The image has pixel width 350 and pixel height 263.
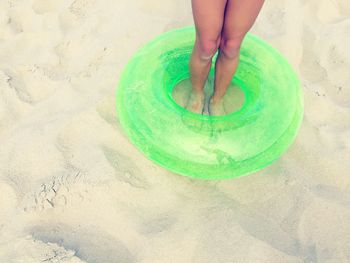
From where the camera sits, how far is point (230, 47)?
194cm

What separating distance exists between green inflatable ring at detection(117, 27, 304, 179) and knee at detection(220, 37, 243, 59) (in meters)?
0.27

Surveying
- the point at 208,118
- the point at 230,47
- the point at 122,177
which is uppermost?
the point at 230,47

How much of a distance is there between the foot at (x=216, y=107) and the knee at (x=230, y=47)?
11.8 inches

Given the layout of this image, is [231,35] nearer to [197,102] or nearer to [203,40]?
[203,40]

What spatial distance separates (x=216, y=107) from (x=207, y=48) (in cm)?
40

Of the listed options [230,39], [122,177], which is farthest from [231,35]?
[122,177]

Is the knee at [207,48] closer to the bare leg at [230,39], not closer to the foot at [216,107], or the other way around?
the bare leg at [230,39]

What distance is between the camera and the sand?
174 centimetres

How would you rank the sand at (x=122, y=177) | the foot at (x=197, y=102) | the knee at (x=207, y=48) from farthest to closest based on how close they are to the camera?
the foot at (x=197, y=102), the knee at (x=207, y=48), the sand at (x=122, y=177)

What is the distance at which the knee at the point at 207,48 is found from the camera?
1.90 metres

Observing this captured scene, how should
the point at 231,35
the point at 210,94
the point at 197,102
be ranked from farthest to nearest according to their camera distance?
the point at 210,94 < the point at 197,102 < the point at 231,35

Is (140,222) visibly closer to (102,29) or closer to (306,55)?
(102,29)

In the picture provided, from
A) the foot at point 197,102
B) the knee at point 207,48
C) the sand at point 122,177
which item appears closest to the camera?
the sand at point 122,177

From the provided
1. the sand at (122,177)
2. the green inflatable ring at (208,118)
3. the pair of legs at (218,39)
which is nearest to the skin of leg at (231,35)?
the pair of legs at (218,39)
